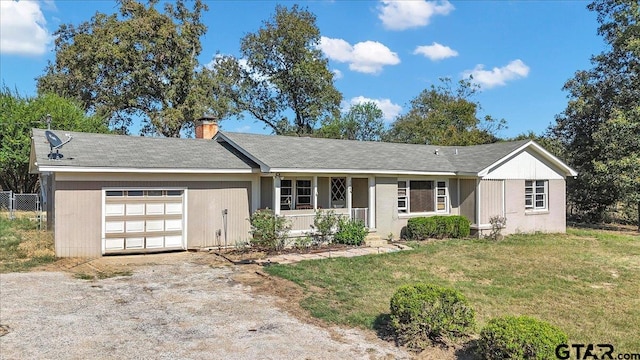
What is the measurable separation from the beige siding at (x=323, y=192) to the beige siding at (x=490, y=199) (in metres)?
5.96

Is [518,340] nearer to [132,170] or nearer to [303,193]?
[132,170]

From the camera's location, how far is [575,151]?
79.1 feet

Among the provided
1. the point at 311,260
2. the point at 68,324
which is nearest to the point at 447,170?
the point at 311,260

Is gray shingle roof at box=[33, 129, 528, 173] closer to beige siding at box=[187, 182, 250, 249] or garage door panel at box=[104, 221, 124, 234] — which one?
beige siding at box=[187, 182, 250, 249]

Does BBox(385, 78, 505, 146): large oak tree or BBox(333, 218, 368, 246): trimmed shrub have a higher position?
BBox(385, 78, 505, 146): large oak tree

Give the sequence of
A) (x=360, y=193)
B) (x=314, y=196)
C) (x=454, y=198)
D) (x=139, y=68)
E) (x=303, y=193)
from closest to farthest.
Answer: (x=314, y=196) → (x=303, y=193) → (x=360, y=193) → (x=454, y=198) → (x=139, y=68)

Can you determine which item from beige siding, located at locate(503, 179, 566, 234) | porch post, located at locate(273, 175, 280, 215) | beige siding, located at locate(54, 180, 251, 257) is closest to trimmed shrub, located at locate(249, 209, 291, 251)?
porch post, located at locate(273, 175, 280, 215)

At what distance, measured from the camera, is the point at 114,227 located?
1138 centimetres

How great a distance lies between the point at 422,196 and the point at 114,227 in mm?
10728

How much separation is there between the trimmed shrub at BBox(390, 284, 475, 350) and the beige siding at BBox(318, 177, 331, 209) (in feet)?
31.1

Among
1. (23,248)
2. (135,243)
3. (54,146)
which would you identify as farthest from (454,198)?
(23,248)

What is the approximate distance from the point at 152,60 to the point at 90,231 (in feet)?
67.0

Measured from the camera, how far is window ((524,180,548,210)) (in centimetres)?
1745

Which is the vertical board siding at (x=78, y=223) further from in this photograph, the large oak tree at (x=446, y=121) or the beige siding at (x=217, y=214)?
the large oak tree at (x=446, y=121)
